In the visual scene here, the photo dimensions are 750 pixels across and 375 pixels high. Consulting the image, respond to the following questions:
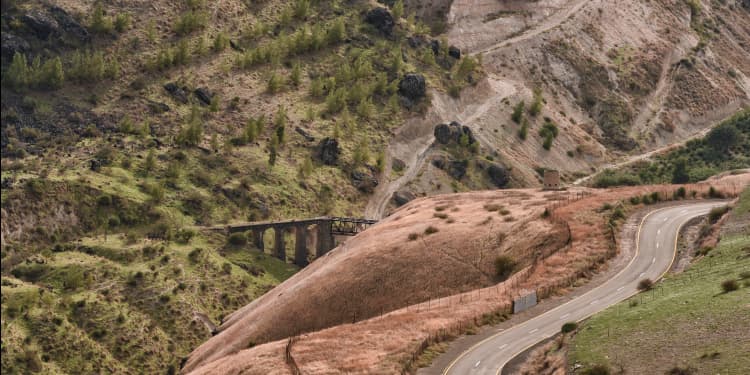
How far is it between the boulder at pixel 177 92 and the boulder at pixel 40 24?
830 inches

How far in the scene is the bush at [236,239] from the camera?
13900 cm

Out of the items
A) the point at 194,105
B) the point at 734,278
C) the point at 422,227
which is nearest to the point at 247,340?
the point at 422,227

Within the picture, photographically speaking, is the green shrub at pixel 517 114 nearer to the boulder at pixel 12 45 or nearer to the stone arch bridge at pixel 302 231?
the stone arch bridge at pixel 302 231

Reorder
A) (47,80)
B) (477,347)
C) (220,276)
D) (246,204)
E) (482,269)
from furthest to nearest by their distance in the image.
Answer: (47,80), (246,204), (220,276), (482,269), (477,347)

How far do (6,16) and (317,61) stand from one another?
54166 mm

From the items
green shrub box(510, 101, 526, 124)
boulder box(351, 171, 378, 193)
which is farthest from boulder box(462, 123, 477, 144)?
boulder box(351, 171, 378, 193)

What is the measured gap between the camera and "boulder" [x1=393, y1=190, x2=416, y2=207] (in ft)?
523

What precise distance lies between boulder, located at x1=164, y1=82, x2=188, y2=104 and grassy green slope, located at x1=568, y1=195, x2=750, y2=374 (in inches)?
4520

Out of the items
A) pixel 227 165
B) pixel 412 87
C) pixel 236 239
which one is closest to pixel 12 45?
pixel 227 165

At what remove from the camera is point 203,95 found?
17062cm

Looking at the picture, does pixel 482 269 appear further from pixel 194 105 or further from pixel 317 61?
pixel 317 61

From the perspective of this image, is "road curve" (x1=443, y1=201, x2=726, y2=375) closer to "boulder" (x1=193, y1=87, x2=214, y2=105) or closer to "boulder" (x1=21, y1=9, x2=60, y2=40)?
"boulder" (x1=193, y1=87, x2=214, y2=105)

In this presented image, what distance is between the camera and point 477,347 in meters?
65.9

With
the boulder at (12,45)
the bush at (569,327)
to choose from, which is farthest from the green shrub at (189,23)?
the bush at (569,327)
